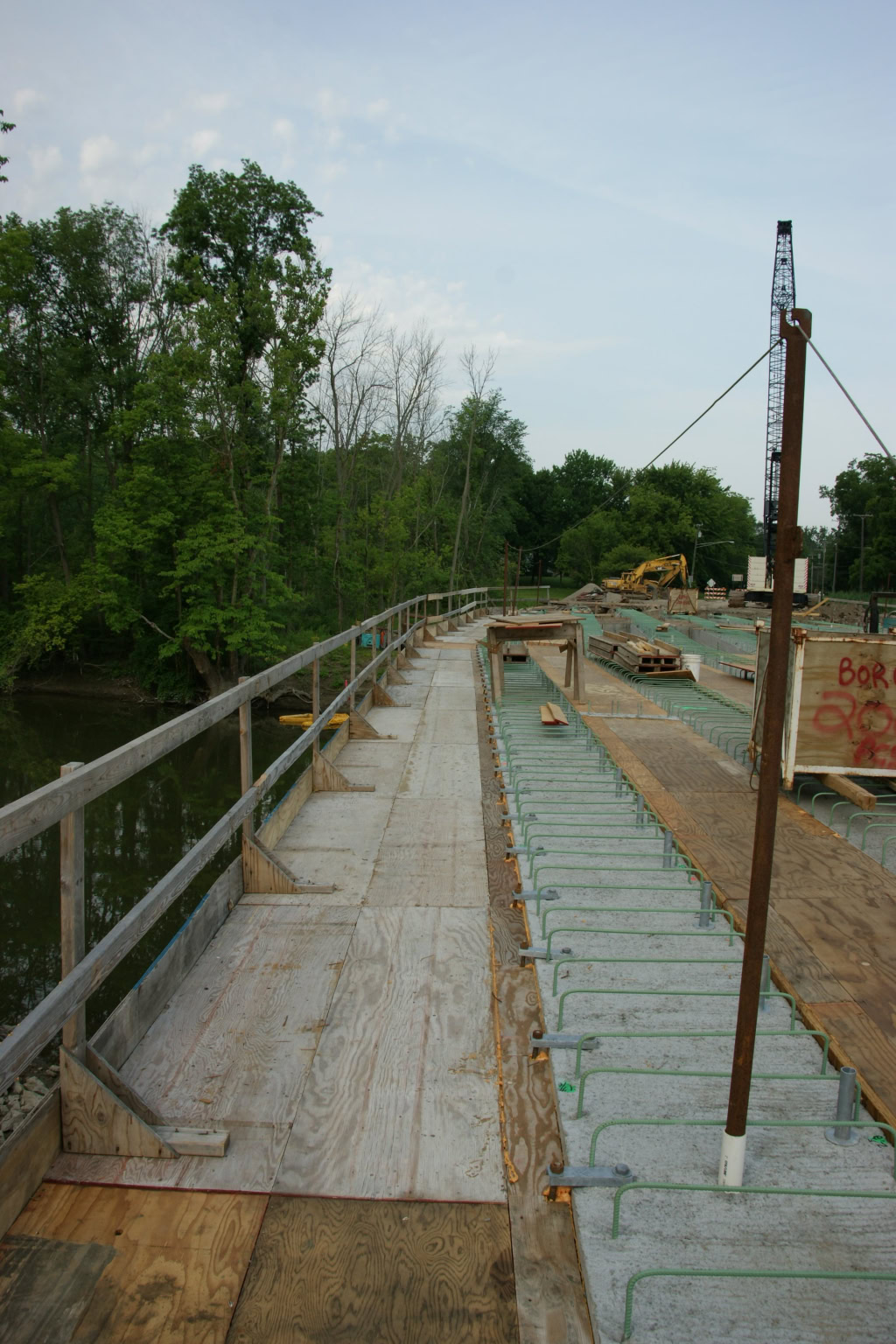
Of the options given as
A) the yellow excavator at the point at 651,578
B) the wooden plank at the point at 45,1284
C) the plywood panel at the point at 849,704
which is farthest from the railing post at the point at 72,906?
the yellow excavator at the point at 651,578

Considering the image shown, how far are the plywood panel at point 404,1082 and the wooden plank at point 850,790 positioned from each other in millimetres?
4723

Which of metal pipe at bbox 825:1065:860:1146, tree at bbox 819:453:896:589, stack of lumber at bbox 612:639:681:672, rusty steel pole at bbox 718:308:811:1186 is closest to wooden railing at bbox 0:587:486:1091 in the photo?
rusty steel pole at bbox 718:308:811:1186

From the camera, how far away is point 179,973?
14.2 feet

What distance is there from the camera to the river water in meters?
11.3

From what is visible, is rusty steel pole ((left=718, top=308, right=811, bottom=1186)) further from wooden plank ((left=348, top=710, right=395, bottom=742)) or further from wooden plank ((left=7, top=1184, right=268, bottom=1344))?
wooden plank ((left=348, top=710, right=395, bottom=742))

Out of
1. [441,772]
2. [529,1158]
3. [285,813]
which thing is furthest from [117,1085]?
[441,772]

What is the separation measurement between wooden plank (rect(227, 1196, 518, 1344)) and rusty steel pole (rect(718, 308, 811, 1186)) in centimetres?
82

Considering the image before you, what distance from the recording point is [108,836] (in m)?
16.1

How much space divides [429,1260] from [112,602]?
1205 inches

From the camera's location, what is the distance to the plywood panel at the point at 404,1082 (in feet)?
9.93

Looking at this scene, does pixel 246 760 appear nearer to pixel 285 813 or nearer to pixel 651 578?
pixel 285 813

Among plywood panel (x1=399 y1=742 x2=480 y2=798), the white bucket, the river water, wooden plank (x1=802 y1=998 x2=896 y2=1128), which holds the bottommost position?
the river water

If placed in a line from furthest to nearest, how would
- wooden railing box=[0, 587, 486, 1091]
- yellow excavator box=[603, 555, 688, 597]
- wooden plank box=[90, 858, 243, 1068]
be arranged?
1. yellow excavator box=[603, 555, 688, 597]
2. wooden plank box=[90, 858, 243, 1068]
3. wooden railing box=[0, 587, 486, 1091]

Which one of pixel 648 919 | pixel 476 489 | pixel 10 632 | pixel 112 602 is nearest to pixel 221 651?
pixel 112 602
